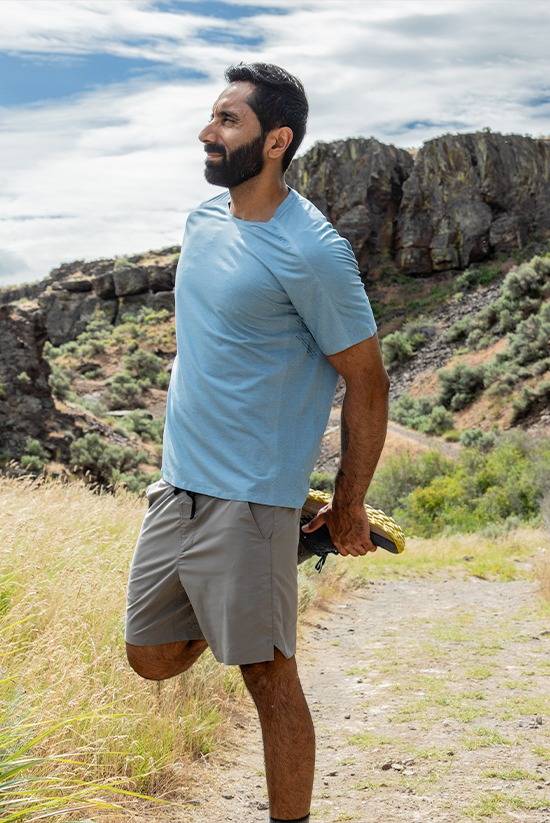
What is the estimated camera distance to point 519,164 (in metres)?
59.2

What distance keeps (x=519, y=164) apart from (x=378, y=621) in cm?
5521

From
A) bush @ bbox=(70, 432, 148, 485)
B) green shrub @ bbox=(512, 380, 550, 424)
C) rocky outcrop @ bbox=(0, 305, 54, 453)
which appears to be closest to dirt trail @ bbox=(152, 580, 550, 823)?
bush @ bbox=(70, 432, 148, 485)

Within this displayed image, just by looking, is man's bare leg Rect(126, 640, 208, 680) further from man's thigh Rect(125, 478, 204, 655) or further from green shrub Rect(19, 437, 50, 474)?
green shrub Rect(19, 437, 50, 474)

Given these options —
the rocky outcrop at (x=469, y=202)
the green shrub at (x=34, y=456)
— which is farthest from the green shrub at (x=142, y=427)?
the rocky outcrop at (x=469, y=202)

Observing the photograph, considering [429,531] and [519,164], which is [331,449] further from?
[519,164]

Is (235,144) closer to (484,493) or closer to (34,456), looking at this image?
(34,456)

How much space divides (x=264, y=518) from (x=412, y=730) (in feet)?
7.46

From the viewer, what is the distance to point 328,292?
2.93m

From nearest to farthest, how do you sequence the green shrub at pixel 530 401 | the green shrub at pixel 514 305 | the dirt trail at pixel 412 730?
the dirt trail at pixel 412 730
the green shrub at pixel 530 401
the green shrub at pixel 514 305

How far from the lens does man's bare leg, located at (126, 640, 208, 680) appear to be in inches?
127

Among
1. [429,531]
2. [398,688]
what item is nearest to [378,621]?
[398,688]

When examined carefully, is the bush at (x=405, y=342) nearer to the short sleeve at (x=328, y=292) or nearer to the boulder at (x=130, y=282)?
the boulder at (x=130, y=282)

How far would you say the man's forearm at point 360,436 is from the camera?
308cm

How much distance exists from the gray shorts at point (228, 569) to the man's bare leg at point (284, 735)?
3.2 inches
